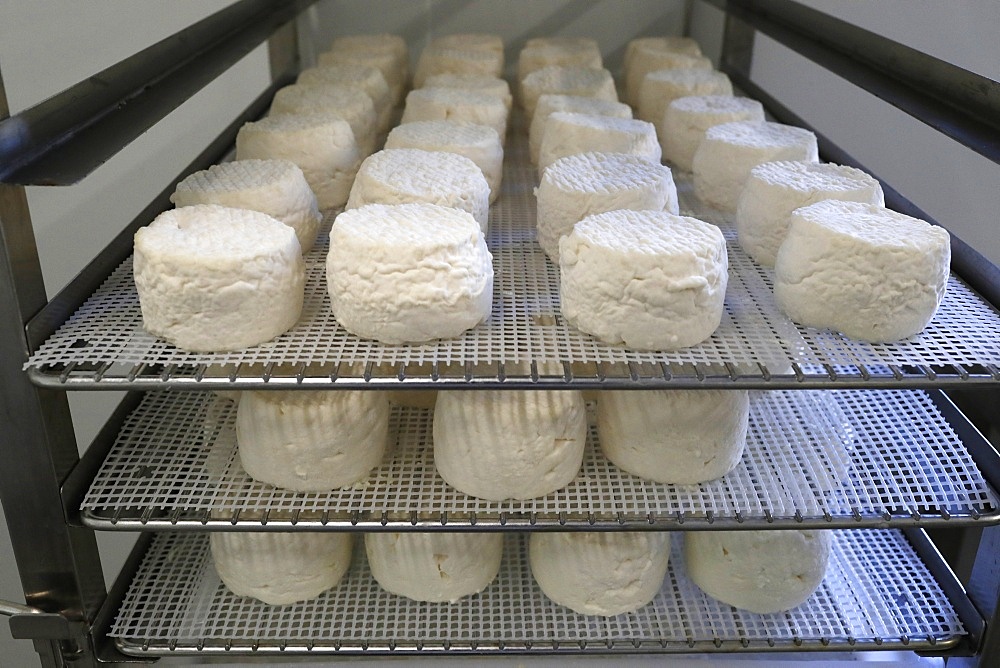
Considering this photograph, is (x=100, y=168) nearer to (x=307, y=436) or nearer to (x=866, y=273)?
(x=307, y=436)

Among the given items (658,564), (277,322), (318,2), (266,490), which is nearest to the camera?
(277,322)

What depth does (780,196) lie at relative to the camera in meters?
1.38

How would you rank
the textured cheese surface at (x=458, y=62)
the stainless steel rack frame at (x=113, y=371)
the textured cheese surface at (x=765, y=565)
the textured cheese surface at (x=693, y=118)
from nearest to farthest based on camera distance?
the stainless steel rack frame at (x=113, y=371), the textured cheese surface at (x=765, y=565), the textured cheese surface at (x=693, y=118), the textured cheese surface at (x=458, y=62)

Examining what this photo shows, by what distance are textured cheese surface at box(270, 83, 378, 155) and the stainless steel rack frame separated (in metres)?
0.28

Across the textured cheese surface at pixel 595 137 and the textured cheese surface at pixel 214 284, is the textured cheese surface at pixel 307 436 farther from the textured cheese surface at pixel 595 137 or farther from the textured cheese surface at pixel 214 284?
the textured cheese surface at pixel 595 137

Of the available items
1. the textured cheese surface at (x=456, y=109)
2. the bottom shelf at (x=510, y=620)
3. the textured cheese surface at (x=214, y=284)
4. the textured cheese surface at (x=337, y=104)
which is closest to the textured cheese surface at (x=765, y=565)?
the bottom shelf at (x=510, y=620)

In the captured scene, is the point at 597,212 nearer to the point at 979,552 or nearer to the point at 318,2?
the point at 979,552

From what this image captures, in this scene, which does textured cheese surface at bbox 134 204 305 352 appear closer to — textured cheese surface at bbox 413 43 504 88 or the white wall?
the white wall

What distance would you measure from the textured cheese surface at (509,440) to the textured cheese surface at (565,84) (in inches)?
40.7

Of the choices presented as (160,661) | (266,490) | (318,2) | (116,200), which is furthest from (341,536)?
(318,2)

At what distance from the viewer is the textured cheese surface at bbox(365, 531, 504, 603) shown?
1.36m

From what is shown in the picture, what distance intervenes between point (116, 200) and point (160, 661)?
3.90 ft

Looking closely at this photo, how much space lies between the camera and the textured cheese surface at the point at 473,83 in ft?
6.67

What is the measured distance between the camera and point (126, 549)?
83.0 inches
